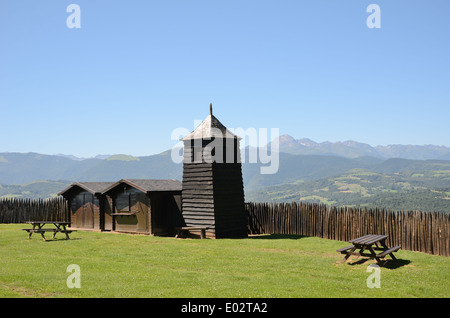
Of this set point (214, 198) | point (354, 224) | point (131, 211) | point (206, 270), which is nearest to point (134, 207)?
point (131, 211)

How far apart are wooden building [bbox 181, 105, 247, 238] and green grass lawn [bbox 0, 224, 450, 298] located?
2936 millimetres

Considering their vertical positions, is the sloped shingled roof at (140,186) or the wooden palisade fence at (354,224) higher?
the sloped shingled roof at (140,186)

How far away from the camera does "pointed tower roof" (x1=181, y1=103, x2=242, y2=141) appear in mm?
24812

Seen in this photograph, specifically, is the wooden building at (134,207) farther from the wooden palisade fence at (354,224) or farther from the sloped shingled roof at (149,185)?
the wooden palisade fence at (354,224)

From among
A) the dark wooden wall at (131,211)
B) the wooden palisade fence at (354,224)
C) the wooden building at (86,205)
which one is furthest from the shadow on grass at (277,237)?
the wooden building at (86,205)

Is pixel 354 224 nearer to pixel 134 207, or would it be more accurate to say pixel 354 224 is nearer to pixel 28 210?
pixel 134 207

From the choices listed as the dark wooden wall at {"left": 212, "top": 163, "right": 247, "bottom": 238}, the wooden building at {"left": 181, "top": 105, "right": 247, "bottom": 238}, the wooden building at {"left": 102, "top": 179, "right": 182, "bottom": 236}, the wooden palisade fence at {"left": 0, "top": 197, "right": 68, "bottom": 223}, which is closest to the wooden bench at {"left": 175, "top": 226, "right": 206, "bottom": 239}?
the wooden building at {"left": 181, "top": 105, "right": 247, "bottom": 238}

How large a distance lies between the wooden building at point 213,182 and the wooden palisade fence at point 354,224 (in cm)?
185

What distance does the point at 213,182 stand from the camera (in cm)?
2412

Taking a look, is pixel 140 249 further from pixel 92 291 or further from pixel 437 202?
pixel 437 202

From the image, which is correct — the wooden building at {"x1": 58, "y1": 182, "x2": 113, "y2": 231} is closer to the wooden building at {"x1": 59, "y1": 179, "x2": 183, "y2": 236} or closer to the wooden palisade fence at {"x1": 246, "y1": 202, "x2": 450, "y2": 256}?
the wooden building at {"x1": 59, "y1": 179, "x2": 183, "y2": 236}

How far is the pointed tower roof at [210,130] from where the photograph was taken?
24.8 meters
